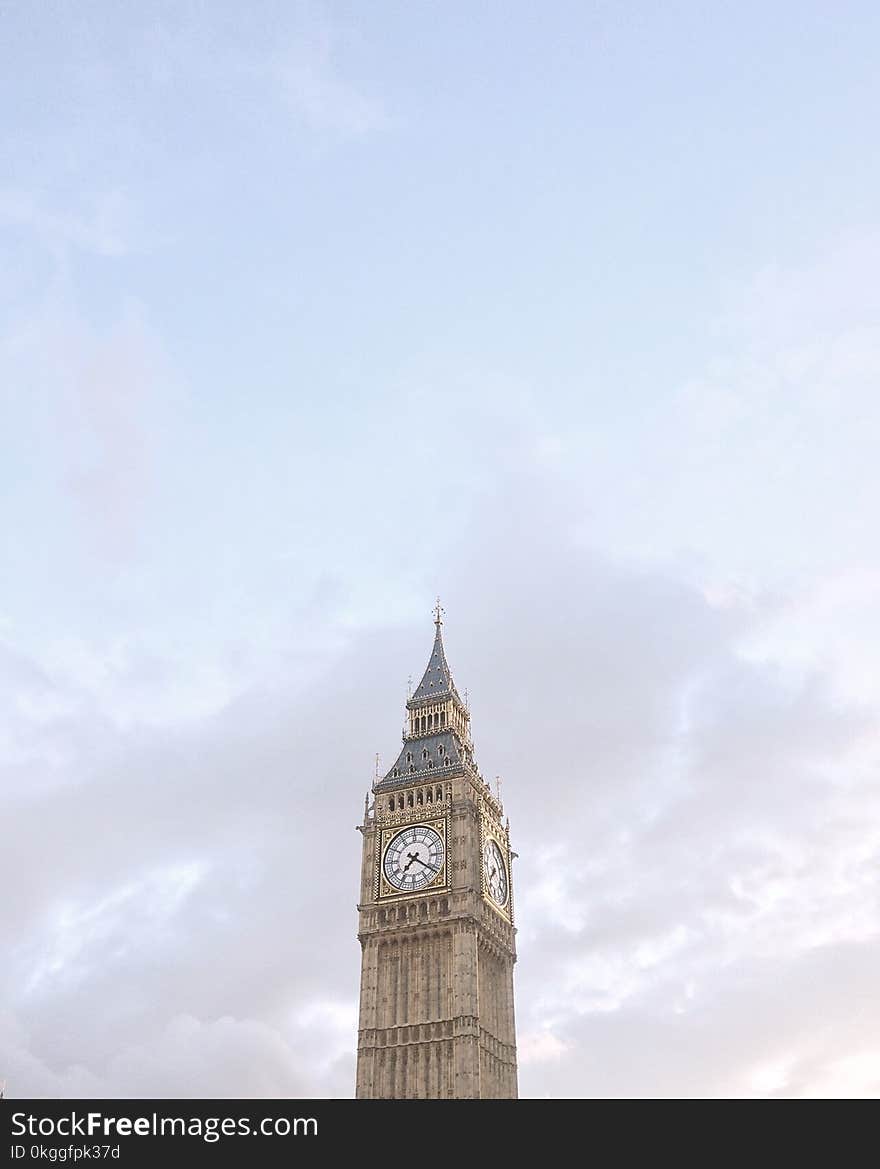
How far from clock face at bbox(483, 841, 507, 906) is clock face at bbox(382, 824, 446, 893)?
4707 millimetres

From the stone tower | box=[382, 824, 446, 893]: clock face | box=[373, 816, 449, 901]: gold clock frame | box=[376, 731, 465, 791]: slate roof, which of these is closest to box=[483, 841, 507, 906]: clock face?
the stone tower

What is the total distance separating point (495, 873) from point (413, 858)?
8563 mm

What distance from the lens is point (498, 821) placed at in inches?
4518

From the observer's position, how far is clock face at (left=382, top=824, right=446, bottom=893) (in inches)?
4144

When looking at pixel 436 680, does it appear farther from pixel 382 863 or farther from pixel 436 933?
pixel 436 933

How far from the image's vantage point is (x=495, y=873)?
10956 cm
